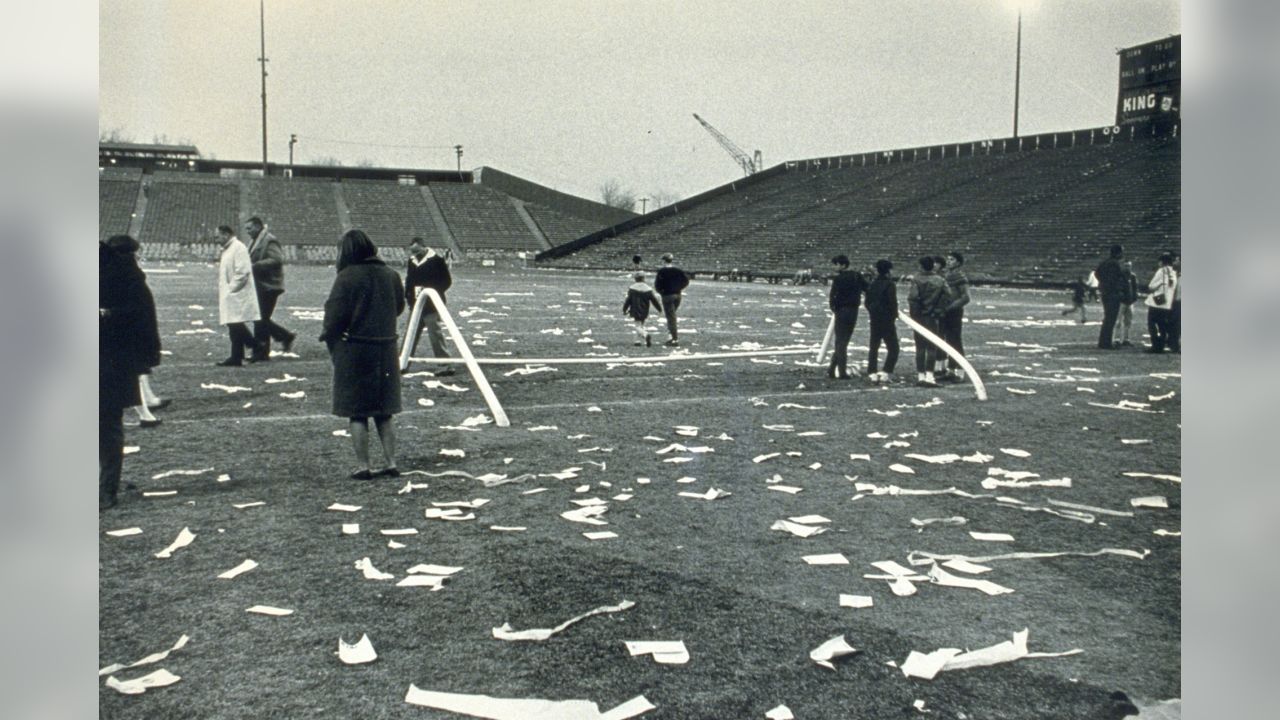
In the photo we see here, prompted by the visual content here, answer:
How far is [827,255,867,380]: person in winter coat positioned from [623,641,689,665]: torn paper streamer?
5853 mm

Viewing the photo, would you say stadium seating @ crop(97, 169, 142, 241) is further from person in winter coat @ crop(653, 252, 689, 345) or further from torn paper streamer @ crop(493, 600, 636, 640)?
person in winter coat @ crop(653, 252, 689, 345)

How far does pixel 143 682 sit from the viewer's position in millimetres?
A: 3150

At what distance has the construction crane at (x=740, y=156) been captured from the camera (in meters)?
4.28

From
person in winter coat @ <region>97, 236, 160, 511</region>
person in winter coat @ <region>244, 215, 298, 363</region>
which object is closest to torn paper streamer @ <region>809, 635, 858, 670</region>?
person in winter coat @ <region>97, 236, 160, 511</region>

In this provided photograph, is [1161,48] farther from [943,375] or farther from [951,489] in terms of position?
[943,375]

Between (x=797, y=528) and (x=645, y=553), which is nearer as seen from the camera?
(x=645, y=553)

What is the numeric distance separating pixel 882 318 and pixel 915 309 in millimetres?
359

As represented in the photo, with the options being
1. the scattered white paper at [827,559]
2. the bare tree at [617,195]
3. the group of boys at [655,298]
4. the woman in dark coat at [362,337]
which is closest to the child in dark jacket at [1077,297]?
the group of boys at [655,298]

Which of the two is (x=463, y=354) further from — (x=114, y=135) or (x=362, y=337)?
(x=114, y=135)

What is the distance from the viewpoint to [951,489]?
19.3ft

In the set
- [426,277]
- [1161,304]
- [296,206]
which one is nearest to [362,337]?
[296,206]

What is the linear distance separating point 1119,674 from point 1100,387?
23.1 ft
